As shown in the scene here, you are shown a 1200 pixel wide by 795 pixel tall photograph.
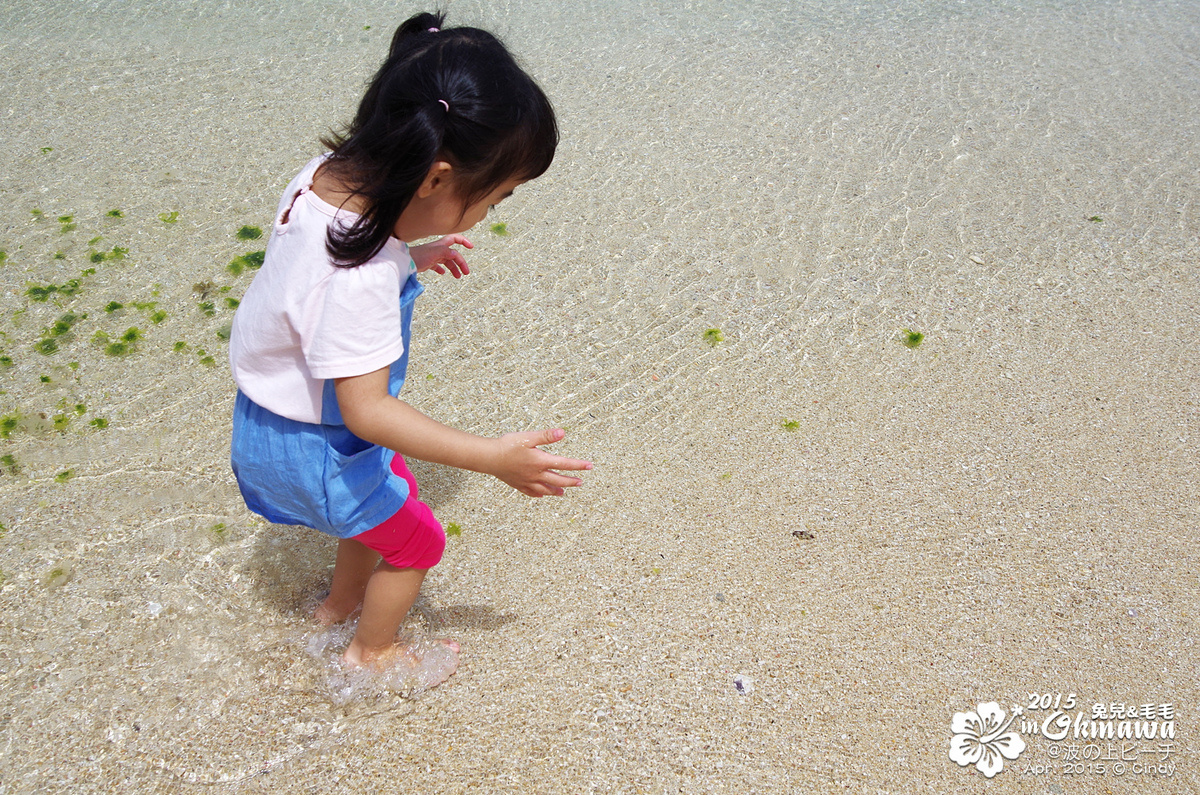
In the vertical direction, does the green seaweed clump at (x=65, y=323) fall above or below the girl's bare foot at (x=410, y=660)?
below

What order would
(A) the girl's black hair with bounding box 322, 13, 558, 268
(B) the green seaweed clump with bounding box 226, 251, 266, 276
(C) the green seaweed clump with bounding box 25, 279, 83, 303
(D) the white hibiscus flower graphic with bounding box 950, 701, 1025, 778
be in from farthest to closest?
(B) the green seaweed clump with bounding box 226, 251, 266, 276 < (C) the green seaweed clump with bounding box 25, 279, 83, 303 < (D) the white hibiscus flower graphic with bounding box 950, 701, 1025, 778 < (A) the girl's black hair with bounding box 322, 13, 558, 268

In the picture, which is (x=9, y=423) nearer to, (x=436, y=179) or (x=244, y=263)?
(x=244, y=263)

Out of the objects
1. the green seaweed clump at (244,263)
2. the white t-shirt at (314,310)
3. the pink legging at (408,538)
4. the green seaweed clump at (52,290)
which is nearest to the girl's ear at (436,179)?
the white t-shirt at (314,310)

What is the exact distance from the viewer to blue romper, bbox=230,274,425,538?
174 cm

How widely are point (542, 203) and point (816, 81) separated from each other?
2127 mm

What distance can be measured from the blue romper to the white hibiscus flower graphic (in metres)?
1.49

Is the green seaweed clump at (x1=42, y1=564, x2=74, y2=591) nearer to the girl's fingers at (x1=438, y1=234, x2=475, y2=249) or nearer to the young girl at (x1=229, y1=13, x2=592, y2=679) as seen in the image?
the young girl at (x1=229, y1=13, x2=592, y2=679)

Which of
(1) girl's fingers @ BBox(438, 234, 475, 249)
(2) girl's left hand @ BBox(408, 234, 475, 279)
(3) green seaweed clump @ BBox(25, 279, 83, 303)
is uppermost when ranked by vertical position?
(1) girl's fingers @ BBox(438, 234, 475, 249)

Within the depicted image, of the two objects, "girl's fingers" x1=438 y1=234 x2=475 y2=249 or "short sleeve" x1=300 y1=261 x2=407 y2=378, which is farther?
"girl's fingers" x1=438 y1=234 x2=475 y2=249

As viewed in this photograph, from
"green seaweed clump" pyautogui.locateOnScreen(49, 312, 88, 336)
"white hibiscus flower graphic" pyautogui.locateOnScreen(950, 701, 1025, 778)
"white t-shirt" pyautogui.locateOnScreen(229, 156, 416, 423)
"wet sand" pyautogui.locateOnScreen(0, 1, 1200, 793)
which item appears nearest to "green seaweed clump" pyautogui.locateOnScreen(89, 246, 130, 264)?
"wet sand" pyautogui.locateOnScreen(0, 1, 1200, 793)

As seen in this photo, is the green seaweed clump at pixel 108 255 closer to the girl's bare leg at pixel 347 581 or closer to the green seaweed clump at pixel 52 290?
the green seaweed clump at pixel 52 290

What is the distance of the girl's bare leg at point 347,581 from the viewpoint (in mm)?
2260

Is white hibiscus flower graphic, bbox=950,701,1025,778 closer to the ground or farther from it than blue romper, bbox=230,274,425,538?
farther from it

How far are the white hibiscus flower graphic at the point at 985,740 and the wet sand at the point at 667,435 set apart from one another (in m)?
0.03
